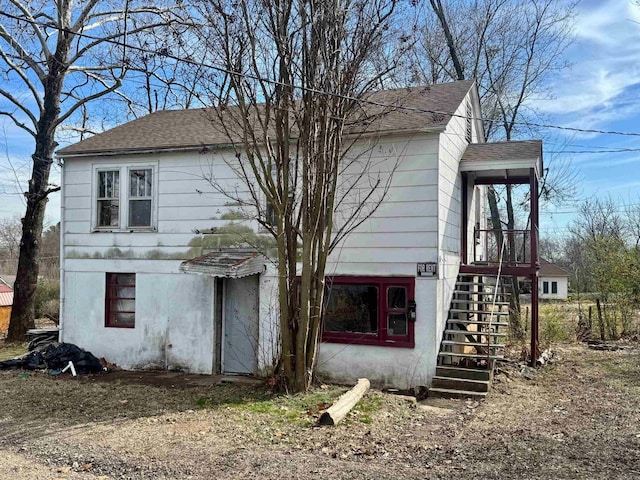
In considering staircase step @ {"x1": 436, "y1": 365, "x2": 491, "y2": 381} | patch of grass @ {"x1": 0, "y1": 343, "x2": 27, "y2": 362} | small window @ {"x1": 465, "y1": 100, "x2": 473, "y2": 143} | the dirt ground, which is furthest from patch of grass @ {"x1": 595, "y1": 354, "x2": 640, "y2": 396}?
patch of grass @ {"x1": 0, "y1": 343, "x2": 27, "y2": 362}

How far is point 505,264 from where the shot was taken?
39.0ft

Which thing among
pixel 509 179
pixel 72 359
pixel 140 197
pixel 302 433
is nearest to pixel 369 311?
pixel 302 433

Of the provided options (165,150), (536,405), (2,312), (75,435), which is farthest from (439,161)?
(2,312)

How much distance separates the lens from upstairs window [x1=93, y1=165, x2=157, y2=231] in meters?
11.7

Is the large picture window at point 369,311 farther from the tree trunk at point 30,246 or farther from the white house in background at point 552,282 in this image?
the white house in background at point 552,282

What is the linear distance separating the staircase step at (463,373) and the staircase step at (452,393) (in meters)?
0.33

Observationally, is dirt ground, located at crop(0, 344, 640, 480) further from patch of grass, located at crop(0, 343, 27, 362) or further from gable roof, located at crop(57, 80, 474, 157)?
gable roof, located at crop(57, 80, 474, 157)

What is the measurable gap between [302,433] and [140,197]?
697cm

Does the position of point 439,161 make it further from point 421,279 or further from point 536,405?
point 536,405

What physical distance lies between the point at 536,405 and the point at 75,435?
6.67m

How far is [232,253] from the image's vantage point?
35.8ft

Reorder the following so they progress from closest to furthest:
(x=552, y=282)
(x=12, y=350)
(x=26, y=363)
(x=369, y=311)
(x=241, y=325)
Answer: (x=369, y=311) < (x=241, y=325) < (x=26, y=363) < (x=12, y=350) < (x=552, y=282)

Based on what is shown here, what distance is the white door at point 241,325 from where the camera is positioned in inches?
435

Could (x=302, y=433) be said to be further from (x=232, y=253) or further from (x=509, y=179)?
(x=509, y=179)
